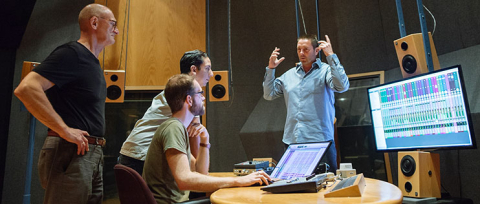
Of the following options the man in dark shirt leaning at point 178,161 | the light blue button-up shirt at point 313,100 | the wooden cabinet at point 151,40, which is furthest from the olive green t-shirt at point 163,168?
the wooden cabinet at point 151,40

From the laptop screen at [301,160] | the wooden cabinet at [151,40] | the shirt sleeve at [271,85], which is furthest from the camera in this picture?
the wooden cabinet at [151,40]

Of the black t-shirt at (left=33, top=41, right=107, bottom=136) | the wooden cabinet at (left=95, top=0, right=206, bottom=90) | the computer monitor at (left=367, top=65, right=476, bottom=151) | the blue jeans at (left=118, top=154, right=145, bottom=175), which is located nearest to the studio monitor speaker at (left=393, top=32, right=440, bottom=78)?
the computer monitor at (left=367, top=65, right=476, bottom=151)

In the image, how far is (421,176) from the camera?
1705 mm

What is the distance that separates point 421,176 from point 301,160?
74 centimetres

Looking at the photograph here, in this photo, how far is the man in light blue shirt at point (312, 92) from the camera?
2371mm

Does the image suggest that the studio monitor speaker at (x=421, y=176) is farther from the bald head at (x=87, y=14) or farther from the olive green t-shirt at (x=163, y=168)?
the bald head at (x=87, y=14)

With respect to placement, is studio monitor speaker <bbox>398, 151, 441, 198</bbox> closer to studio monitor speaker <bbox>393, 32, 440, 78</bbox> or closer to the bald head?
studio monitor speaker <bbox>393, 32, 440, 78</bbox>

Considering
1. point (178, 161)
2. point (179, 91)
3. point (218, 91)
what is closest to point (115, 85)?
point (218, 91)

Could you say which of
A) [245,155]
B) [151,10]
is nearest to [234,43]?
[151,10]

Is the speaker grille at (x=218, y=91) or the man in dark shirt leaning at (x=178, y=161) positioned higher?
the speaker grille at (x=218, y=91)

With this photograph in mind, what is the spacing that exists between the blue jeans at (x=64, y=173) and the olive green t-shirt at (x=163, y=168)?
42 centimetres

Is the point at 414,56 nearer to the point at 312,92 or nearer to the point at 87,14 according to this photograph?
the point at 312,92

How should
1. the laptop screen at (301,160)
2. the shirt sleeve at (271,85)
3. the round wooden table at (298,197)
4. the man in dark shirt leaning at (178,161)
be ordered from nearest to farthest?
the round wooden table at (298,197) → the man in dark shirt leaning at (178,161) → the laptop screen at (301,160) → the shirt sleeve at (271,85)

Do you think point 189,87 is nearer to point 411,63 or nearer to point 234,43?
point 411,63
